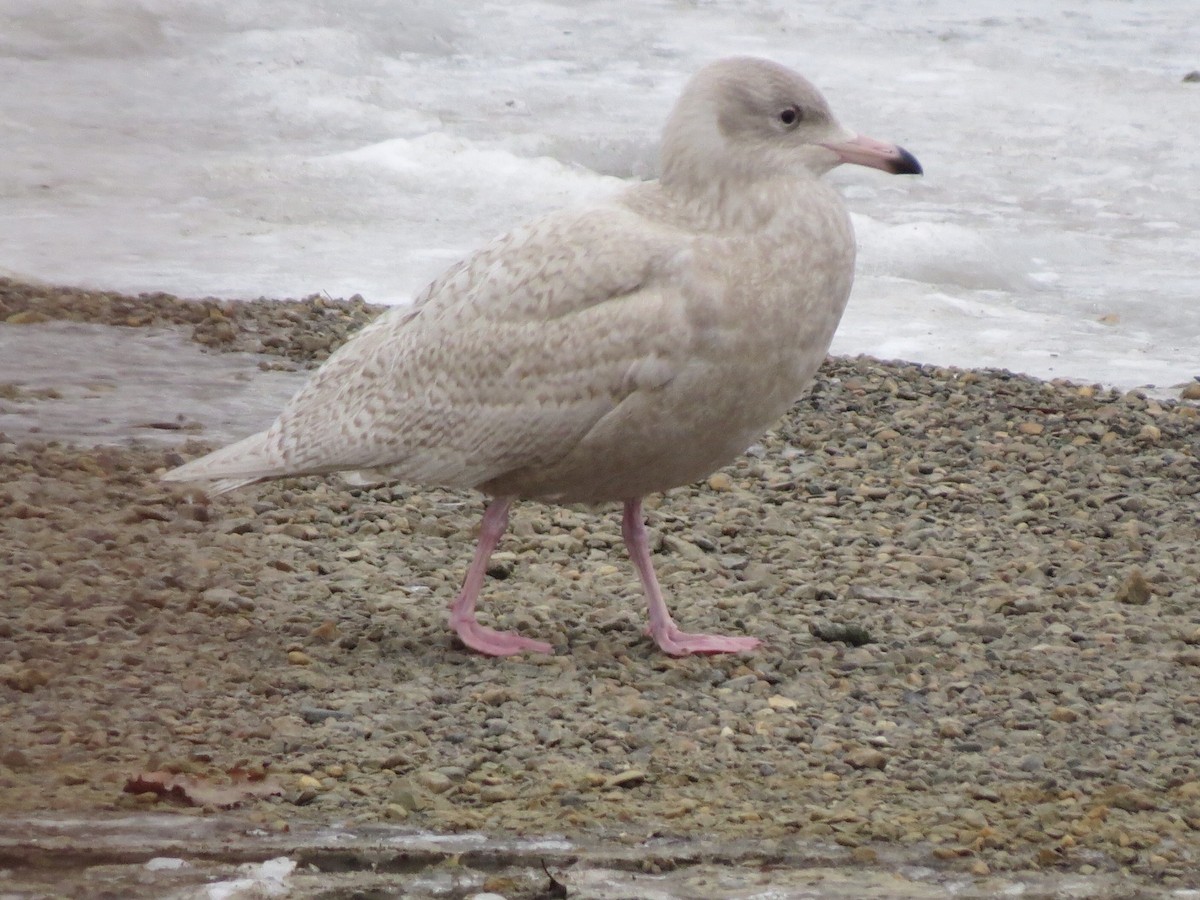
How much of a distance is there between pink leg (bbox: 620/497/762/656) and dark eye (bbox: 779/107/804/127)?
123cm

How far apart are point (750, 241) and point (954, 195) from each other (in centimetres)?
865

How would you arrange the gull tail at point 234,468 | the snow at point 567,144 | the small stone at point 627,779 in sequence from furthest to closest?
the snow at point 567,144 → the gull tail at point 234,468 → the small stone at point 627,779

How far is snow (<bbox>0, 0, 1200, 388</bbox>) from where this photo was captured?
10703 mm

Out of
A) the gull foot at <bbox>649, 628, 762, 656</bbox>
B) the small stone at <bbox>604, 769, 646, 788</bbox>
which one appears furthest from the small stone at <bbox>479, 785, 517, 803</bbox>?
the gull foot at <bbox>649, 628, 762, 656</bbox>

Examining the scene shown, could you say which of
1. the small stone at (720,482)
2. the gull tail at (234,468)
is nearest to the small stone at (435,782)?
the gull tail at (234,468)

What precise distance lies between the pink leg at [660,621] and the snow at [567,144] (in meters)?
4.25

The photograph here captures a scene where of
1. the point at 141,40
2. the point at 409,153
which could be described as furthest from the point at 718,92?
the point at 141,40

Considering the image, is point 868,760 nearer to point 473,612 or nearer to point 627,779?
point 627,779

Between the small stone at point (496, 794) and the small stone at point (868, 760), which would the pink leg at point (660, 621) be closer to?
the small stone at point (868, 760)

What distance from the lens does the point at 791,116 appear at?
213 inches

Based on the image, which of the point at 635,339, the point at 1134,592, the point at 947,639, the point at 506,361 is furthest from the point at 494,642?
the point at 1134,592

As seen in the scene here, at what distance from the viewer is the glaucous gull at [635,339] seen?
5.09m

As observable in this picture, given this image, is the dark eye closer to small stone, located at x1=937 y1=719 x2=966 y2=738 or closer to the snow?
small stone, located at x1=937 y1=719 x2=966 y2=738

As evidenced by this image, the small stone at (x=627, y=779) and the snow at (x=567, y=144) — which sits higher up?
the snow at (x=567, y=144)
